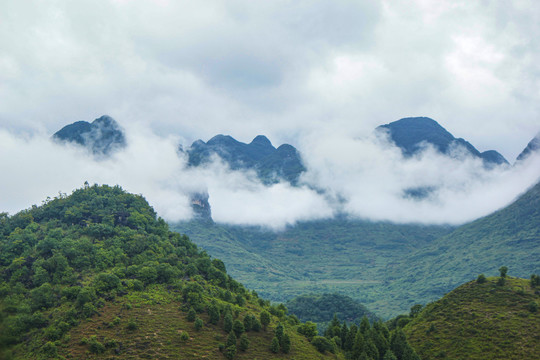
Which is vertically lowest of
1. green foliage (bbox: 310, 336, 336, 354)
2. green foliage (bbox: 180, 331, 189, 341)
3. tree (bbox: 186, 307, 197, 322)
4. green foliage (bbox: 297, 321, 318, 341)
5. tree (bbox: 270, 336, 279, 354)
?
green foliage (bbox: 310, 336, 336, 354)

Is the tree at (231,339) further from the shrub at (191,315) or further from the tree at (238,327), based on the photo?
the shrub at (191,315)

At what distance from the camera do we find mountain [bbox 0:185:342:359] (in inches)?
3157

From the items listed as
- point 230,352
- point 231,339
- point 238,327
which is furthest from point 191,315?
point 230,352

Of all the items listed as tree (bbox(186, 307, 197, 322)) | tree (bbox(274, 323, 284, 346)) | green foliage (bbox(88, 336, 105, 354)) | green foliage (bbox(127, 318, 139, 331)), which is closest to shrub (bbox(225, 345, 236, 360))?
tree (bbox(186, 307, 197, 322))

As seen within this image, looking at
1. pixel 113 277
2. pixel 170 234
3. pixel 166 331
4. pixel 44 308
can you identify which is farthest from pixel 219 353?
pixel 170 234

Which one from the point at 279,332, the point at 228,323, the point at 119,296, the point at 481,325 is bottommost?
the point at 481,325

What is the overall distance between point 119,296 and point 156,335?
56.3 feet

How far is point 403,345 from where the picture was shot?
100m

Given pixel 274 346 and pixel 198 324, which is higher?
pixel 198 324

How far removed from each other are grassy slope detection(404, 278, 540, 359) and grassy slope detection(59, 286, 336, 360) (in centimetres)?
3239

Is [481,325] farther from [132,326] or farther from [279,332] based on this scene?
[132,326]

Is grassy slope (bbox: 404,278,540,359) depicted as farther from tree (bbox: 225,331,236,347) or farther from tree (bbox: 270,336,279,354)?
tree (bbox: 225,331,236,347)

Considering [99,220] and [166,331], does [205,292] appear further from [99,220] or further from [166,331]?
[99,220]

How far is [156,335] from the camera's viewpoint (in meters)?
83.9
